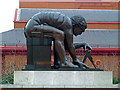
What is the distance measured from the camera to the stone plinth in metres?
9.09

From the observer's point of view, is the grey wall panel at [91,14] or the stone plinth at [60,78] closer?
the stone plinth at [60,78]

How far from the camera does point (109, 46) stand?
23453 millimetres

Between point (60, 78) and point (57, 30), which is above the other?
point (57, 30)

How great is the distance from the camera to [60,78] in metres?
9.13

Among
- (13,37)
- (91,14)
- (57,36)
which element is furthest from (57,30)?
(91,14)

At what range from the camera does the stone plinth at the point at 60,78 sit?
9.09 metres

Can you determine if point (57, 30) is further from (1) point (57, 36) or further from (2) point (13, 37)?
(2) point (13, 37)

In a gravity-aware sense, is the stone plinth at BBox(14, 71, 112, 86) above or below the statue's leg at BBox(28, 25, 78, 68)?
below

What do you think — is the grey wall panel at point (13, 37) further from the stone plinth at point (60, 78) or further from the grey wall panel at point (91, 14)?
the stone plinth at point (60, 78)

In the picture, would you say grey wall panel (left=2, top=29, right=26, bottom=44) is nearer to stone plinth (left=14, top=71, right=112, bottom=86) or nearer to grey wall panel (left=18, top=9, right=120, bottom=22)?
grey wall panel (left=18, top=9, right=120, bottom=22)

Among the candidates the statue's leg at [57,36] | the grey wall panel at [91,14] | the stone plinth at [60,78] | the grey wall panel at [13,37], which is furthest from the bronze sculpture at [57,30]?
the grey wall panel at [91,14]

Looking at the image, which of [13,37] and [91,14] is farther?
[91,14]

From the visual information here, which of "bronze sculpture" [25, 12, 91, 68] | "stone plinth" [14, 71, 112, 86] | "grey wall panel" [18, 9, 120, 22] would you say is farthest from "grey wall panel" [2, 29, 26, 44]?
"stone plinth" [14, 71, 112, 86]

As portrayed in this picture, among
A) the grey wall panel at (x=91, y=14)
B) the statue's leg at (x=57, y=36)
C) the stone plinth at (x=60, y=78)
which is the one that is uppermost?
the grey wall panel at (x=91, y=14)
